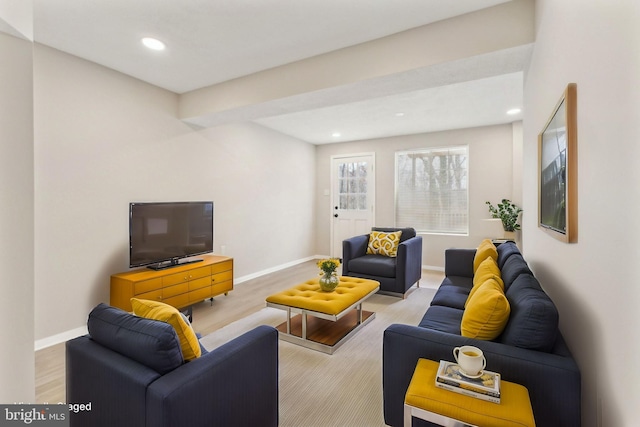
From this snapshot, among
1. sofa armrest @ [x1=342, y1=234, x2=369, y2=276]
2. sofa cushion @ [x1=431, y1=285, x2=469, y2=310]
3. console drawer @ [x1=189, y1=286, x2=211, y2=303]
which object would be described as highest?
sofa armrest @ [x1=342, y1=234, x2=369, y2=276]

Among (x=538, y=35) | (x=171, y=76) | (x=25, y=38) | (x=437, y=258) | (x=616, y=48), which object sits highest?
(x=171, y=76)

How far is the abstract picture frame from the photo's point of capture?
1357 millimetres

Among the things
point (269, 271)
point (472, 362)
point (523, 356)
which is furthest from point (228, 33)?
point (269, 271)

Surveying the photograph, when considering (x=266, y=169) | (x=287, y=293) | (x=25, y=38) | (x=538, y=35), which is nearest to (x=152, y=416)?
(x=25, y=38)

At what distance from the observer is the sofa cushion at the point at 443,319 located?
200cm

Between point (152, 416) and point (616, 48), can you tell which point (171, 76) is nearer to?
point (152, 416)

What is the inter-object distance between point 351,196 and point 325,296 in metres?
3.87

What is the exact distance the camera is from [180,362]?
124 cm

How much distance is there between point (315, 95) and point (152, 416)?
8.89 feet

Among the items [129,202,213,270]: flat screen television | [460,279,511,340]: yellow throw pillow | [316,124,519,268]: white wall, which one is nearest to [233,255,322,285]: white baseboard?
[316,124,519,268]: white wall

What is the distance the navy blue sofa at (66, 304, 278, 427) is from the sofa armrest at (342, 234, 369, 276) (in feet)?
9.40

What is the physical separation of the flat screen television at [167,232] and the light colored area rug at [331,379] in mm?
1067

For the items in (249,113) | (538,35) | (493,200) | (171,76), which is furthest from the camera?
(493,200)

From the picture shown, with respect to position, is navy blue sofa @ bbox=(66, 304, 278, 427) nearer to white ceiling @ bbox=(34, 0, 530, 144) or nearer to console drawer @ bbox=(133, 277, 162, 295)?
console drawer @ bbox=(133, 277, 162, 295)
